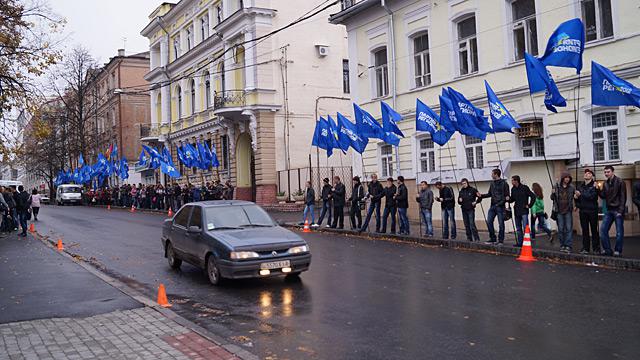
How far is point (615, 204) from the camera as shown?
11.8 meters

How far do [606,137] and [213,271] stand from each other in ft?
37.5

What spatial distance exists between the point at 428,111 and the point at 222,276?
9.58 metres

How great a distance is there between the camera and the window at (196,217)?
433 inches

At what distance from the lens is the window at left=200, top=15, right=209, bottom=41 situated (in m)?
40.6

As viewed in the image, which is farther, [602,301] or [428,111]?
[428,111]

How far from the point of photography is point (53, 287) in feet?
33.0

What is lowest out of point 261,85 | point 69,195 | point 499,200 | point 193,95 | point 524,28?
point 499,200

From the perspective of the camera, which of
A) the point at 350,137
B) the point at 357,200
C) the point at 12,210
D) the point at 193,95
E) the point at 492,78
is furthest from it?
the point at 193,95

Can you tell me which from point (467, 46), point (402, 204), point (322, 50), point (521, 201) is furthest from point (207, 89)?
point (521, 201)

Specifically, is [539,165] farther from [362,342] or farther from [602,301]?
[362,342]

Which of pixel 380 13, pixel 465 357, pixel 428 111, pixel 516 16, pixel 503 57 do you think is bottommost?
pixel 465 357

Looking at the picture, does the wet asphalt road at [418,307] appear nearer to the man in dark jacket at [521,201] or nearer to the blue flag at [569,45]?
the man in dark jacket at [521,201]

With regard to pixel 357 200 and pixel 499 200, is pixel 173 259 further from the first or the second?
pixel 357 200

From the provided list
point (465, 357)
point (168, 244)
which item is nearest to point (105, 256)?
point (168, 244)
